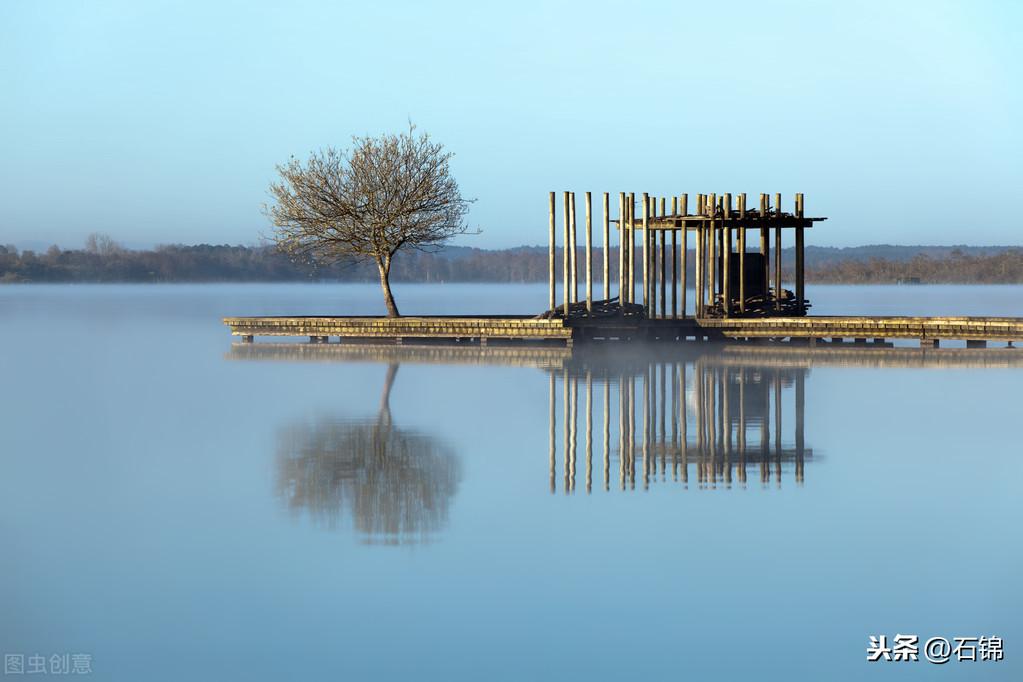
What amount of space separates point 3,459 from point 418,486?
6.26 meters

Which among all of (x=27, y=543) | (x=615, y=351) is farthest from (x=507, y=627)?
(x=615, y=351)

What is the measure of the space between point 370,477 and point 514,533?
319 centimetres

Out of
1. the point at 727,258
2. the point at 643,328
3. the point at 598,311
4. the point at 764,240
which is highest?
the point at 764,240

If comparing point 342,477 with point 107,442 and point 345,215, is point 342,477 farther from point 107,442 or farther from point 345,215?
point 345,215

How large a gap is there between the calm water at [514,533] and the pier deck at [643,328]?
11867 mm

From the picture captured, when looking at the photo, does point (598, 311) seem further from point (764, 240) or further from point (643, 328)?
point (764, 240)

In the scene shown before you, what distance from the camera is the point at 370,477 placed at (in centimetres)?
1622

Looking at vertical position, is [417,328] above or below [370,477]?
above

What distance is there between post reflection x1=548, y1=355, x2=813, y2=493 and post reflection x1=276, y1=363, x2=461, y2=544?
146 centimetres

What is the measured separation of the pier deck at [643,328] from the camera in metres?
38.2

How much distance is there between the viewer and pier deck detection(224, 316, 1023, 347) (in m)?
38.2

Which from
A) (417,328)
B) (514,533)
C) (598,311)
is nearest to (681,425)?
(514,533)

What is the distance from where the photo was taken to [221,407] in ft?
84.1

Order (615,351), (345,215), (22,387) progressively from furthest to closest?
(345,215), (615,351), (22,387)
